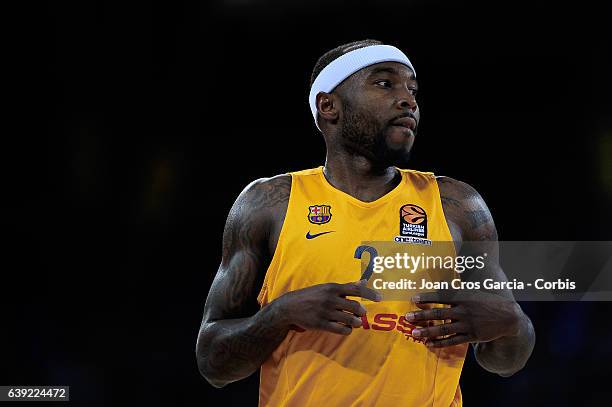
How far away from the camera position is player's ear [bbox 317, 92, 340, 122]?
9.43 ft

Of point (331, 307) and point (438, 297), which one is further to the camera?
point (438, 297)

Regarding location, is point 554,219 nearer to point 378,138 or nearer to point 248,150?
point 248,150

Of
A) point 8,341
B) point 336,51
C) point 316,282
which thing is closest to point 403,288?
point 316,282

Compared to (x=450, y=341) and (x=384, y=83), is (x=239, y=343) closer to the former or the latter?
(x=450, y=341)

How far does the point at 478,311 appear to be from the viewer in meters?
2.27

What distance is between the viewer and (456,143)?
546cm

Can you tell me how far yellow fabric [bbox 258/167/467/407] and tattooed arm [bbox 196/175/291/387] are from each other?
6 cm

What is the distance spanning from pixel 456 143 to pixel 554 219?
0.81 m

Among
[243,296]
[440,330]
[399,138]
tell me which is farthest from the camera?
[399,138]

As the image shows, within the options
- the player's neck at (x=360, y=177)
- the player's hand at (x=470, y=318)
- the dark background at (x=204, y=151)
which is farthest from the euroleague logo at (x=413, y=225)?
the dark background at (x=204, y=151)

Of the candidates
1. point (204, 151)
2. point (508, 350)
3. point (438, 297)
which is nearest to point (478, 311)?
point (438, 297)

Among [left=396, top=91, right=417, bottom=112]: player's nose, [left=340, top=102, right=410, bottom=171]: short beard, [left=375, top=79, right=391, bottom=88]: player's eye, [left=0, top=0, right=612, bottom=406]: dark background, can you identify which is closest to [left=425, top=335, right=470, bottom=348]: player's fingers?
[left=340, top=102, right=410, bottom=171]: short beard

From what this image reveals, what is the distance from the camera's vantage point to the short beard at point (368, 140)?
269cm

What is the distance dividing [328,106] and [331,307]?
Answer: 937 mm
